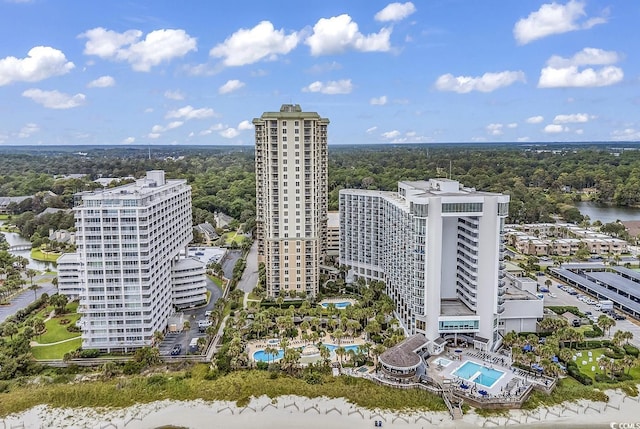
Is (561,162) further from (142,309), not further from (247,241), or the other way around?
(142,309)

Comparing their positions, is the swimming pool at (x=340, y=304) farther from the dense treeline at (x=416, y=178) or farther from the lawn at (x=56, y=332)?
the dense treeline at (x=416, y=178)

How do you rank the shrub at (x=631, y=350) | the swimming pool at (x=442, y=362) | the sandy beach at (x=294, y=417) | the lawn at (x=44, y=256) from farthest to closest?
the lawn at (x=44, y=256) < the shrub at (x=631, y=350) < the swimming pool at (x=442, y=362) < the sandy beach at (x=294, y=417)

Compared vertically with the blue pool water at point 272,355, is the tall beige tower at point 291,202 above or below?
above

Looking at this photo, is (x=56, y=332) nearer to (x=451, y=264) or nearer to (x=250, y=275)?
(x=250, y=275)

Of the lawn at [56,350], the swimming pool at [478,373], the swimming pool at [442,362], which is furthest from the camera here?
the lawn at [56,350]

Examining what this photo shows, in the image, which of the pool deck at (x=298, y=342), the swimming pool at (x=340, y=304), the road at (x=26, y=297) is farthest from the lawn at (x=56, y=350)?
the swimming pool at (x=340, y=304)

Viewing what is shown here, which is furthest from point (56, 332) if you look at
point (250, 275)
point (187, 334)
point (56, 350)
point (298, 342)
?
point (250, 275)
